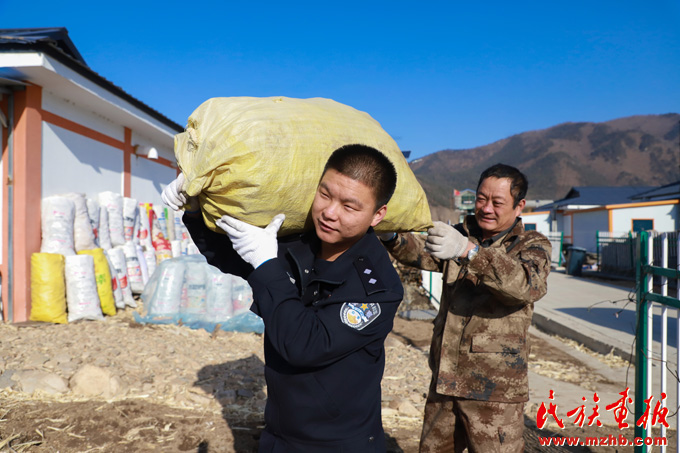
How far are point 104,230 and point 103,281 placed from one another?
1.06 metres

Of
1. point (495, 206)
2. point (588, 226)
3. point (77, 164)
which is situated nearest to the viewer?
point (495, 206)

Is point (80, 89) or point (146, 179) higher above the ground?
point (80, 89)

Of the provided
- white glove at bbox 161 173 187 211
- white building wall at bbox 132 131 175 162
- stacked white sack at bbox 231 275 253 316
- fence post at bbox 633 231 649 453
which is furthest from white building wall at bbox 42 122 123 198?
fence post at bbox 633 231 649 453

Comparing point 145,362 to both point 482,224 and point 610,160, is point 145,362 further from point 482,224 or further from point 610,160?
point 610,160

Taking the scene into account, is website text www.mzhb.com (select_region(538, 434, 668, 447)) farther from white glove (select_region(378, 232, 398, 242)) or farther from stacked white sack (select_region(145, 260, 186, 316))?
stacked white sack (select_region(145, 260, 186, 316))

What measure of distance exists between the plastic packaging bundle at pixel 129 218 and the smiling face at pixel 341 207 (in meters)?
7.04

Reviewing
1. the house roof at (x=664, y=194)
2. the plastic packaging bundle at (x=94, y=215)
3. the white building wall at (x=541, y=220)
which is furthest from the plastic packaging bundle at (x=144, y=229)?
the white building wall at (x=541, y=220)

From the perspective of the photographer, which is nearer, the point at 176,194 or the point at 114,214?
the point at 176,194

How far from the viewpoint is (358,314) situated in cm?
140

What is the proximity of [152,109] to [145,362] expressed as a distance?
18.1 feet

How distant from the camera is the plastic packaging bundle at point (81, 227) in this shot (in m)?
6.34

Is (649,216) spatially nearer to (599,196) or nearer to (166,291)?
(599,196)

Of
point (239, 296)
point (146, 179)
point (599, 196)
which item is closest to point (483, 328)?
point (239, 296)

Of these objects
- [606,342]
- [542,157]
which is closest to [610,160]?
[542,157]
